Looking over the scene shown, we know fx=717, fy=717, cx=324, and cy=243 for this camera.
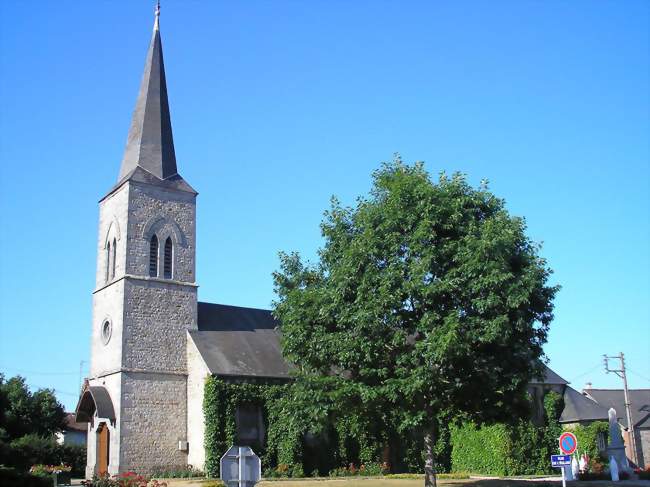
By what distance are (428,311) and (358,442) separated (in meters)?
16.6

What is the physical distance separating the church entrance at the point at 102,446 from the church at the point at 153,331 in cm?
5

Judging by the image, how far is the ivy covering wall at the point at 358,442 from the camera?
3406 cm

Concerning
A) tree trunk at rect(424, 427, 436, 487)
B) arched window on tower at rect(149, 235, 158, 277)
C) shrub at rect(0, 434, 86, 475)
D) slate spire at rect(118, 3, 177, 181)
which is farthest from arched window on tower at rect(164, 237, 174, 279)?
tree trunk at rect(424, 427, 436, 487)

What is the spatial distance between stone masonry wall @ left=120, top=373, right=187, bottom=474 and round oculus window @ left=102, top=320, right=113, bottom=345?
2849 millimetres

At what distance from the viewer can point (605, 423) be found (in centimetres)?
4288

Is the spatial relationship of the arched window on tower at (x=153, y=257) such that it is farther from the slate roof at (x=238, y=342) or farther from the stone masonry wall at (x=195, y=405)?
the stone masonry wall at (x=195, y=405)

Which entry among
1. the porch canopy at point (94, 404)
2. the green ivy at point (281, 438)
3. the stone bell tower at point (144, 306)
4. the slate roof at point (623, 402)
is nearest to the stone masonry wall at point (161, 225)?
the stone bell tower at point (144, 306)

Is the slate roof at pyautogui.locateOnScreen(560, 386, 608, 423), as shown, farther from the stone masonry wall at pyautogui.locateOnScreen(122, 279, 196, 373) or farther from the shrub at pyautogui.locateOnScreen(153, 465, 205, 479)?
the stone masonry wall at pyautogui.locateOnScreen(122, 279, 196, 373)

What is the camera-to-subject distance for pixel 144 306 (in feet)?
119

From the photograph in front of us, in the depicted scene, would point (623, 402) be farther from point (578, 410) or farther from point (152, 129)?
point (152, 129)

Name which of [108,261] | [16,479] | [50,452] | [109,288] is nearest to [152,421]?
[109,288]

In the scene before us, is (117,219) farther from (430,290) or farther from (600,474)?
(600,474)

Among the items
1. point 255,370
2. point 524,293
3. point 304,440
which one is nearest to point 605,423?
point 304,440

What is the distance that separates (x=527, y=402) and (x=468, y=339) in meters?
4.65
